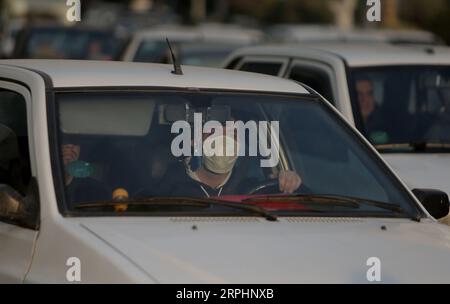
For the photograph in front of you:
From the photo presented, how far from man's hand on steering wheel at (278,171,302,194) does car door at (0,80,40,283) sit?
1041 mm

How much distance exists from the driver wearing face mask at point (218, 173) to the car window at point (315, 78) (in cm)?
345

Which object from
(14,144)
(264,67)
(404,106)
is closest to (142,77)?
(14,144)

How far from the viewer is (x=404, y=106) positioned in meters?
9.45

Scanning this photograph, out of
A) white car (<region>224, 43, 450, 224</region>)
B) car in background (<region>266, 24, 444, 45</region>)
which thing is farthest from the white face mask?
car in background (<region>266, 24, 444, 45</region>)

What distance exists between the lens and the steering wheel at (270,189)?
591cm

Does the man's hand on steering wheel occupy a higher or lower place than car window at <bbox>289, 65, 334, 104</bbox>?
lower

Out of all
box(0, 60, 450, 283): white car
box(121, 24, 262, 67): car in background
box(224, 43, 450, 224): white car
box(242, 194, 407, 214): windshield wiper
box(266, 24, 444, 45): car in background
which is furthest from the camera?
box(266, 24, 444, 45): car in background

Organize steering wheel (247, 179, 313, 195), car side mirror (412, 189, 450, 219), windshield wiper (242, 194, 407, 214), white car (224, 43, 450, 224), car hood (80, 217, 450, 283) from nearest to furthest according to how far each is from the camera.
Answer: car hood (80, 217, 450, 283) < windshield wiper (242, 194, 407, 214) < steering wheel (247, 179, 313, 195) < car side mirror (412, 189, 450, 219) < white car (224, 43, 450, 224)

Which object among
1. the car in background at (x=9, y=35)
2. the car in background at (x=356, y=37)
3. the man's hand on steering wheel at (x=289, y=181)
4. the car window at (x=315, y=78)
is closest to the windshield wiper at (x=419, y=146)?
the car window at (x=315, y=78)

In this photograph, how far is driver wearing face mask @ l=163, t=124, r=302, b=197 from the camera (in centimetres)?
591

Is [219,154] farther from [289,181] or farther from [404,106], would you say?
[404,106]

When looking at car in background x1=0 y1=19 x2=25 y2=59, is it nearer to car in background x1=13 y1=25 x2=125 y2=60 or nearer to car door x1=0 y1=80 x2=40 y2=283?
car in background x1=13 y1=25 x2=125 y2=60
